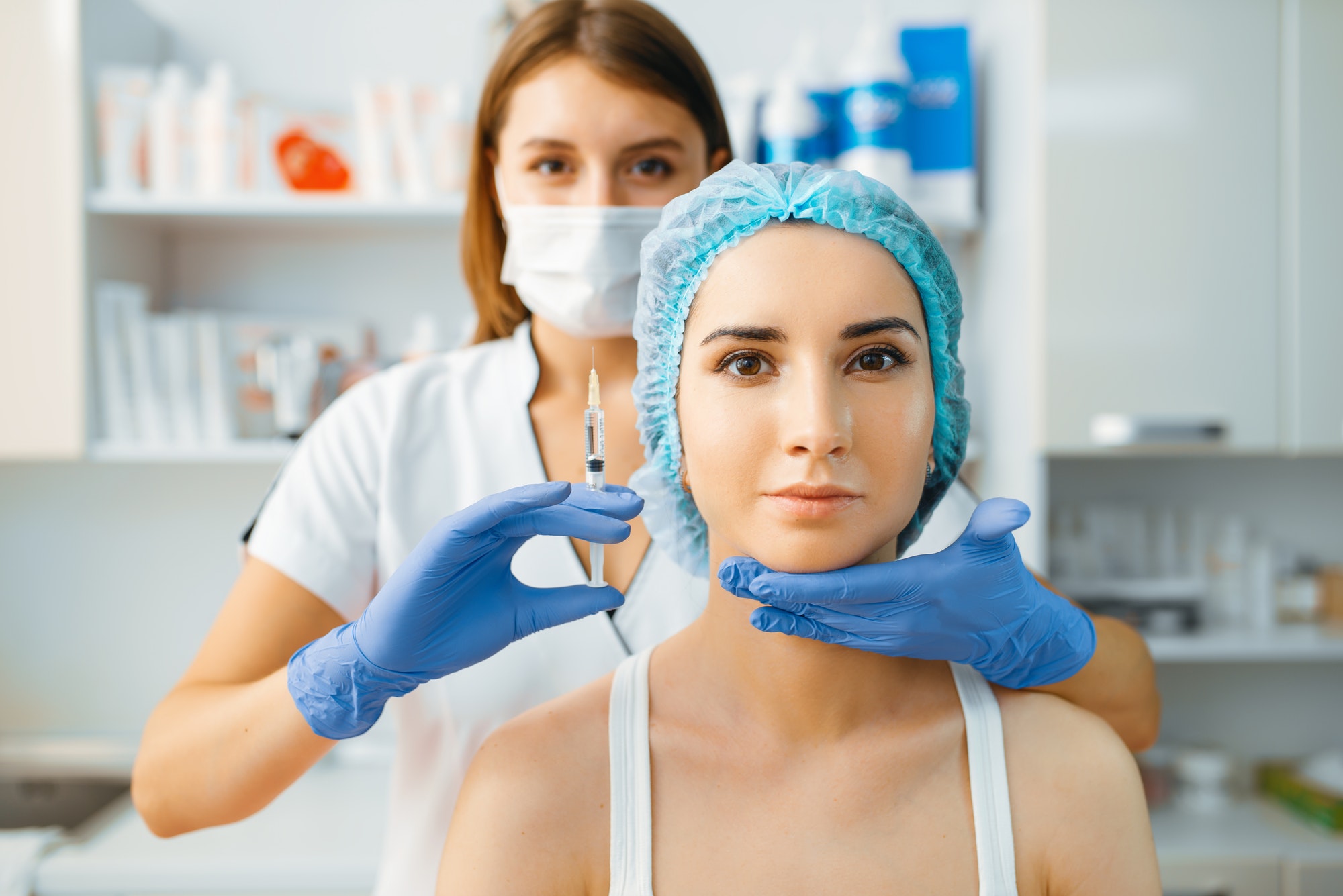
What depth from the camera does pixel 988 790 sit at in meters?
0.87

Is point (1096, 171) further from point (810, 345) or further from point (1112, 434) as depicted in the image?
point (810, 345)

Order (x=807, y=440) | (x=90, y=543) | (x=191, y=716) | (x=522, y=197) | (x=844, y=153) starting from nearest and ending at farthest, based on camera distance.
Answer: (x=807, y=440), (x=191, y=716), (x=522, y=197), (x=844, y=153), (x=90, y=543)

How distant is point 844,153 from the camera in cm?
213

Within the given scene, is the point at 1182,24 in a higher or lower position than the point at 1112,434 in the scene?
higher

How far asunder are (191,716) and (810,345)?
2.59 ft

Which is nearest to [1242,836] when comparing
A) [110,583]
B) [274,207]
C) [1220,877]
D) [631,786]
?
[1220,877]

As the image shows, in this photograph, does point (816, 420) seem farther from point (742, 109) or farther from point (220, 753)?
point (742, 109)

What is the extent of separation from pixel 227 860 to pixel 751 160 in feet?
6.11

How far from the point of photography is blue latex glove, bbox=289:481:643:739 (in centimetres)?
82

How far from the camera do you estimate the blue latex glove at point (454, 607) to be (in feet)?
2.68

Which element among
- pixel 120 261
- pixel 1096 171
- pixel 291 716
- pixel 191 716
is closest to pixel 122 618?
pixel 120 261

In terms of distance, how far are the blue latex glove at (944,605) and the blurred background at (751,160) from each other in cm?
122

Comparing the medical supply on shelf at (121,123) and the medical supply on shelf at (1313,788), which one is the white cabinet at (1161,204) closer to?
the medical supply on shelf at (1313,788)

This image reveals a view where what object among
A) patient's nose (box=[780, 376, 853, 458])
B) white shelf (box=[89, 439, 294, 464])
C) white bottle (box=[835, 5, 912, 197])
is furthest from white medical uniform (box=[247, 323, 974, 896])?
white bottle (box=[835, 5, 912, 197])
